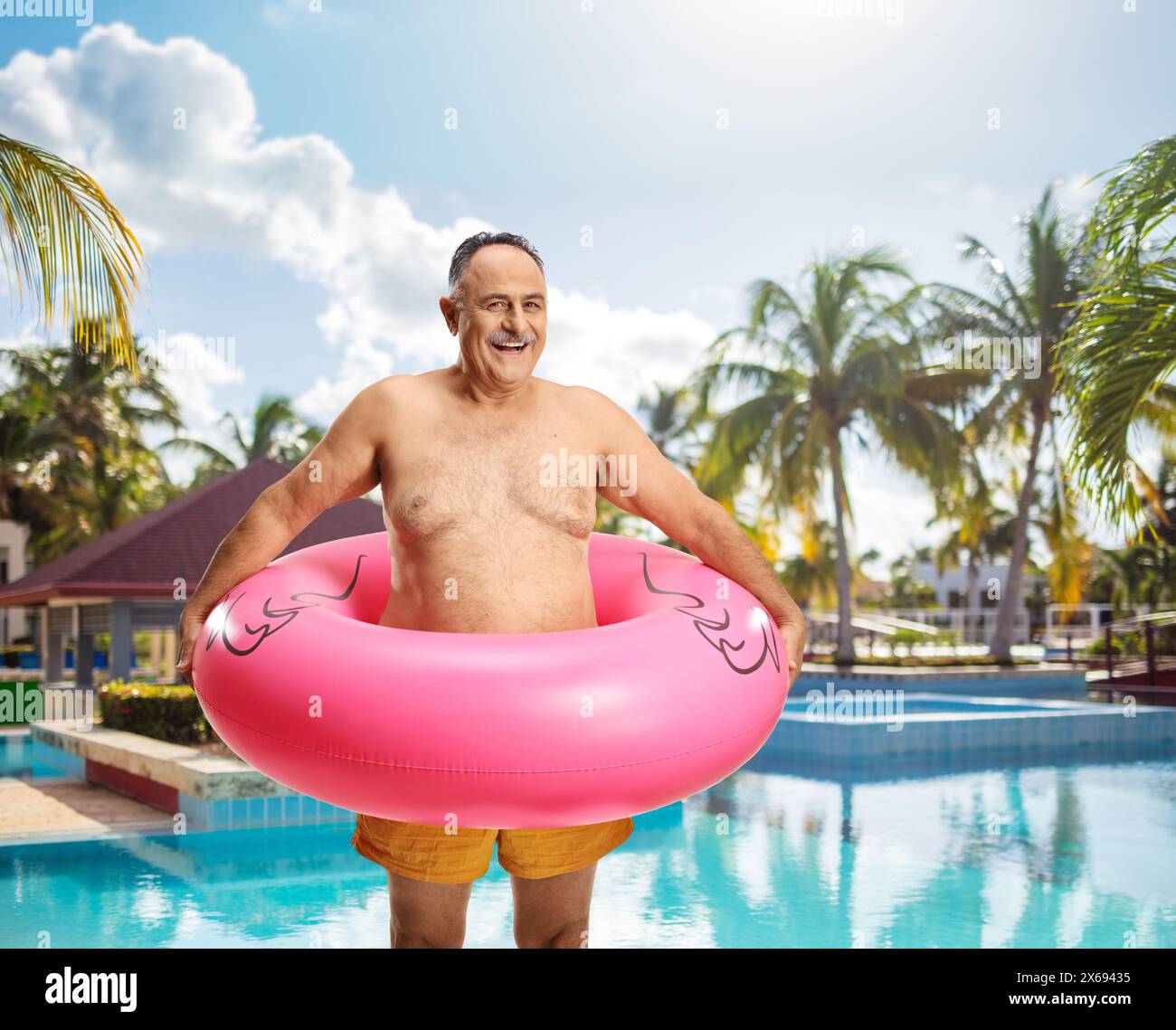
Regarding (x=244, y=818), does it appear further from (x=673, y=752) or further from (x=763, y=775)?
(x=673, y=752)

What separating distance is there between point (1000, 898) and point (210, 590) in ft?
16.3

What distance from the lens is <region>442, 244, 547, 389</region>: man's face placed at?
230 cm

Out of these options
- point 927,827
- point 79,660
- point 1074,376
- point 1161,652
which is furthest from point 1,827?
point 1161,652

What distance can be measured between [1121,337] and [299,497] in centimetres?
581

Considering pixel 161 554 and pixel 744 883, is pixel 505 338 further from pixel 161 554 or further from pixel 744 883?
pixel 161 554

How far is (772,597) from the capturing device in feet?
8.17

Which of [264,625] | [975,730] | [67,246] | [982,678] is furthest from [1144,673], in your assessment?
[264,625]

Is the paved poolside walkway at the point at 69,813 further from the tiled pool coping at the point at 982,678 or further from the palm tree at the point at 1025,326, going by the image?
the palm tree at the point at 1025,326

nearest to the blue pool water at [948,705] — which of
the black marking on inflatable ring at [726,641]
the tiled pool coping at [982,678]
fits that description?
the tiled pool coping at [982,678]

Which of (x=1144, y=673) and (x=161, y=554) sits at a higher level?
(x=161, y=554)

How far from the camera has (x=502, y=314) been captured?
2.31 metres

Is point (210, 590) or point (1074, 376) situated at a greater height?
point (1074, 376)
